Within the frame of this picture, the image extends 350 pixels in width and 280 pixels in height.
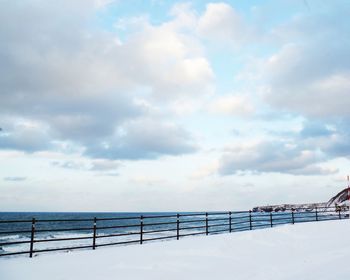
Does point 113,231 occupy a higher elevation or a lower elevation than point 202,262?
lower

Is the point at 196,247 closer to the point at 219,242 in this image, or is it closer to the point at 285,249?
the point at 219,242

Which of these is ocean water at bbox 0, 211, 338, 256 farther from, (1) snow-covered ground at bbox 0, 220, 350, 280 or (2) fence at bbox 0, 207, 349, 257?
(1) snow-covered ground at bbox 0, 220, 350, 280

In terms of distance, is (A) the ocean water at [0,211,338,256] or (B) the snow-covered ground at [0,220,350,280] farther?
(A) the ocean water at [0,211,338,256]

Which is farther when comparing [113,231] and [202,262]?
[113,231]

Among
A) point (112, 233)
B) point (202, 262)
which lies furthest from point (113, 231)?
point (202, 262)

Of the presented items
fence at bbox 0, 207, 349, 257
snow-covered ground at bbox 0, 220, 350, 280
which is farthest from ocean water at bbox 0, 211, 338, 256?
snow-covered ground at bbox 0, 220, 350, 280

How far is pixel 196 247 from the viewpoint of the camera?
11.9m

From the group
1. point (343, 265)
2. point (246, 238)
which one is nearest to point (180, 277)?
point (343, 265)

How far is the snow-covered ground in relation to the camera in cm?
747

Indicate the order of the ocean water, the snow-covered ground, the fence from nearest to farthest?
the snow-covered ground, the fence, the ocean water

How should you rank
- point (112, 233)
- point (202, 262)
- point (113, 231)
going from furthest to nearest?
point (113, 231) < point (112, 233) < point (202, 262)

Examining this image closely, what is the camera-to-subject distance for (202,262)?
9031 mm

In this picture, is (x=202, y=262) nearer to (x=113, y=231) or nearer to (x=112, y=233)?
(x=112, y=233)

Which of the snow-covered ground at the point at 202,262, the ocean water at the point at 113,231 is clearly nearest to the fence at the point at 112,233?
the ocean water at the point at 113,231
